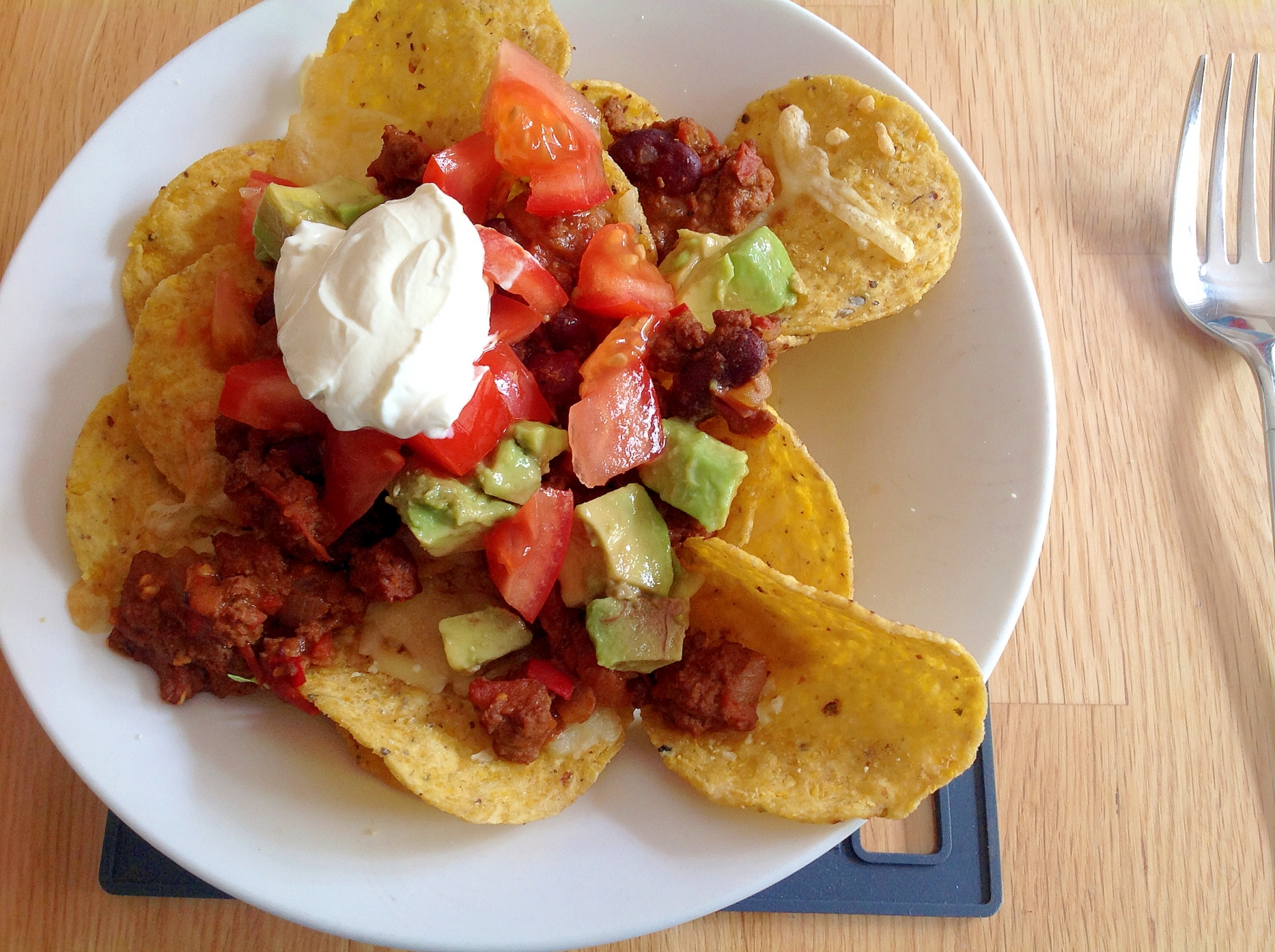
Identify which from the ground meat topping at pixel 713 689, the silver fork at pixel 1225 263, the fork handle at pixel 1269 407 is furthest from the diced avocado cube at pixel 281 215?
the fork handle at pixel 1269 407

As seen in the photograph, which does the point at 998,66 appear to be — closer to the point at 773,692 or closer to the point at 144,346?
the point at 773,692

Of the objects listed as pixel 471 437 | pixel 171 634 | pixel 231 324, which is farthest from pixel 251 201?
pixel 171 634

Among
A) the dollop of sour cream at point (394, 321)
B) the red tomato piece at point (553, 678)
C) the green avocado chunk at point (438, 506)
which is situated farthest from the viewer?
the red tomato piece at point (553, 678)

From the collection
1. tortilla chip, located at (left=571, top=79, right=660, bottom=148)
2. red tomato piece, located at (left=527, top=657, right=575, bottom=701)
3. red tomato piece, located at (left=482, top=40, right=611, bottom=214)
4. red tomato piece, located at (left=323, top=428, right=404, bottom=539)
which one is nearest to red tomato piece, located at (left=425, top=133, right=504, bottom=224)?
red tomato piece, located at (left=482, top=40, right=611, bottom=214)

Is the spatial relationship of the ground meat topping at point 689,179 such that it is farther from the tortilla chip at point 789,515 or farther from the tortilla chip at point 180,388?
the tortilla chip at point 180,388

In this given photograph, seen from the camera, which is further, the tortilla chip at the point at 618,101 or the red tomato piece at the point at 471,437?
the tortilla chip at the point at 618,101

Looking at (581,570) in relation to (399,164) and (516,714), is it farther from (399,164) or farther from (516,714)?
(399,164)
